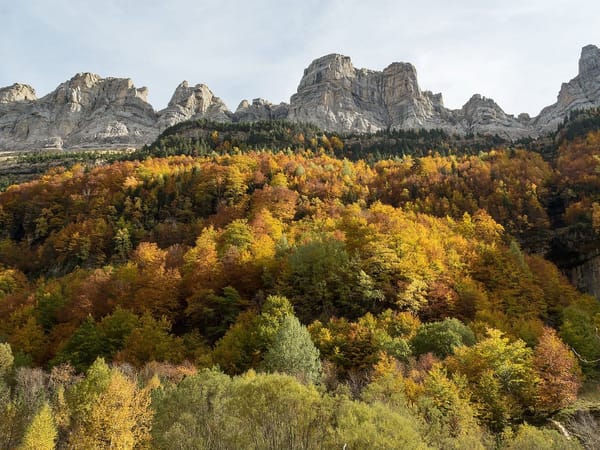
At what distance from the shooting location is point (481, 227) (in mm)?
73750

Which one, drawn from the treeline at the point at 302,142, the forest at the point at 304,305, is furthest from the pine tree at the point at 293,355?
the treeline at the point at 302,142

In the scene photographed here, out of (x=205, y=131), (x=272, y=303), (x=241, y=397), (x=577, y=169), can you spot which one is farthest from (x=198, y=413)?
(x=205, y=131)

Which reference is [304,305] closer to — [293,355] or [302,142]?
[293,355]

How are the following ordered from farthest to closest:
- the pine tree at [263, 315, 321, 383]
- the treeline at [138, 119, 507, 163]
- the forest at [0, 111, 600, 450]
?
the treeline at [138, 119, 507, 163], the pine tree at [263, 315, 321, 383], the forest at [0, 111, 600, 450]

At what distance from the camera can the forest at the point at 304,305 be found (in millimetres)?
30203

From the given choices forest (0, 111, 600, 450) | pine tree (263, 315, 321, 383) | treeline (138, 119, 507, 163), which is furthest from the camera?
treeline (138, 119, 507, 163)

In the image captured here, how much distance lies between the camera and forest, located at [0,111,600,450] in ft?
99.1

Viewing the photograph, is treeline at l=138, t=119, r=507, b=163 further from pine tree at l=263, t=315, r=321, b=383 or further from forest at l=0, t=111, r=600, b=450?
pine tree at l=263, t=315, r=321, b=383

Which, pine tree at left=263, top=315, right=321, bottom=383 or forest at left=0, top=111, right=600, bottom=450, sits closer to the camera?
forest at left=0, top=111, right=600, bottom=450

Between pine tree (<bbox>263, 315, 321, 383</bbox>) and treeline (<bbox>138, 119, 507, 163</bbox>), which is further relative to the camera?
Answer: treeline (<bbox>138, 119, 507, 163</bbox>)

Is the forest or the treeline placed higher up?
the treeline

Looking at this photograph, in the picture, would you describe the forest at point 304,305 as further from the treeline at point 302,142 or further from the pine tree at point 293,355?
the treeline at point 302,142

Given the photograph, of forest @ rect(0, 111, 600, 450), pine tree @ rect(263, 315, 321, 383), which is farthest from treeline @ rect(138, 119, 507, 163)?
pine tree @ rect(263, 315, 321, 383)

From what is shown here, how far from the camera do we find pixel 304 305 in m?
52.7
